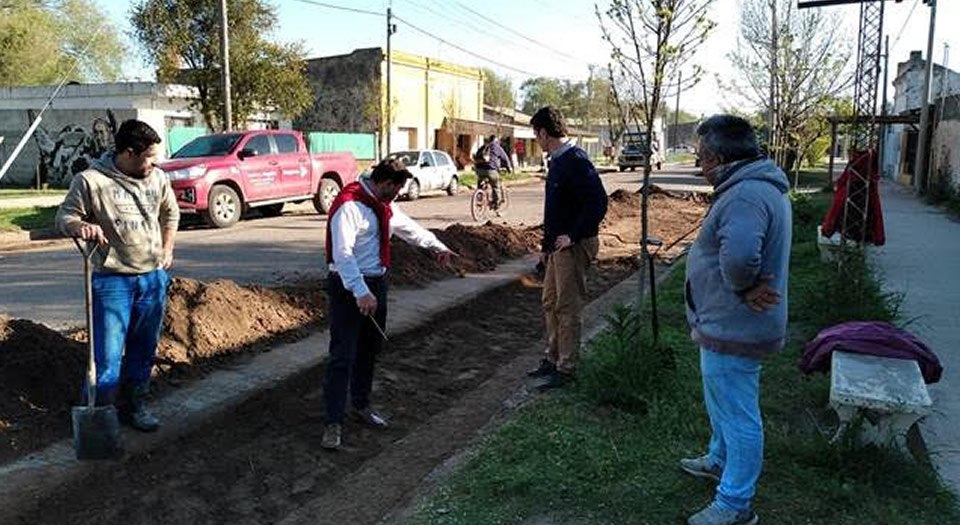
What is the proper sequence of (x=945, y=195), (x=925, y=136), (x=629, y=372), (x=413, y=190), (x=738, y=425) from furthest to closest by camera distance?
(x=925, y=136)
(x=413, y=190)
(x=945, y=195)
(x=629, y=372)
(x=738, y=425)

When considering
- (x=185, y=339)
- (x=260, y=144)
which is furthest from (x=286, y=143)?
(x=185, y=339)

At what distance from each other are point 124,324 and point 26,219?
1300 centimetres

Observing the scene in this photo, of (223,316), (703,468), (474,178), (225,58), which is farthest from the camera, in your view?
(474,178)

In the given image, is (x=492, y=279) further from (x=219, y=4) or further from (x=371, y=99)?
(x=371, y=99)

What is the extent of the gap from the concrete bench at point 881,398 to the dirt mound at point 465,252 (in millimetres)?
6153

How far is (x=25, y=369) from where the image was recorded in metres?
5.11

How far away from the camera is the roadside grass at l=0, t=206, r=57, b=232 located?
14.6 meters

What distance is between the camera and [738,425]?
3.31 m

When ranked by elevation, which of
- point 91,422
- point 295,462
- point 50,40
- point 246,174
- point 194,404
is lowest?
point 295,462

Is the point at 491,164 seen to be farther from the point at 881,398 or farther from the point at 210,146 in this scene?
the point at 881,398

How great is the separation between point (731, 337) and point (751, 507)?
2.75 ft

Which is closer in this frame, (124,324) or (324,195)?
(124,324)

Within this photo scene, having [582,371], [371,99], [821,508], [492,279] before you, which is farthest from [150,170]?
[371,99]

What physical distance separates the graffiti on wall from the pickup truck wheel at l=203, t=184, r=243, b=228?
11.5 metres
